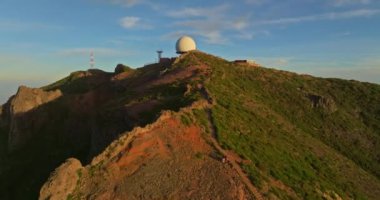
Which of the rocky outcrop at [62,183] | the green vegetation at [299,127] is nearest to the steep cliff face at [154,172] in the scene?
the rocky outcrop at [62,183]

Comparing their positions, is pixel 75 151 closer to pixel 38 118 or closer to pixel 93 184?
pixel 38 118

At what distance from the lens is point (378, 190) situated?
40938mm

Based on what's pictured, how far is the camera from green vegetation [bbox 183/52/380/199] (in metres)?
34.5

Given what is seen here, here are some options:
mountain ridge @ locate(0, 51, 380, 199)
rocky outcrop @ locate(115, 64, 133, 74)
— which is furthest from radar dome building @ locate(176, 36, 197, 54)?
rocky outcrop @ locate(115, 64, 133, 74)

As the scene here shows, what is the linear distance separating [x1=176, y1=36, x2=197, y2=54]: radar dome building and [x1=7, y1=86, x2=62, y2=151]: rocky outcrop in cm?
1855

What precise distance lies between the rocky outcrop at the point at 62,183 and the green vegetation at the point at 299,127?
10818 millimetres

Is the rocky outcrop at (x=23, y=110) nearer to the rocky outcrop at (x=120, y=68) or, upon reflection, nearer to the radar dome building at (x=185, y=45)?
the rocky outcrop at (x=120, y=68)

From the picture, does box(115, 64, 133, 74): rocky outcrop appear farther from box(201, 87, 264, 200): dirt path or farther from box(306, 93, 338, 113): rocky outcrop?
box(201, 87, 264, 200): dirt path

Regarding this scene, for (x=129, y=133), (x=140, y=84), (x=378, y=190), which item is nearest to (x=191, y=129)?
(x=129, y=133)

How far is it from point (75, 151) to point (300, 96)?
94.1 feet

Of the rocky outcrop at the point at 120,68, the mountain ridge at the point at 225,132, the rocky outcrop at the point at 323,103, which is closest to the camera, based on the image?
the mountain ridge at the point at 225,132

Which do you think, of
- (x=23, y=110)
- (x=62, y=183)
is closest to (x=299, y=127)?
(x=62, y=183)

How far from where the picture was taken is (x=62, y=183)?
25.9 meters

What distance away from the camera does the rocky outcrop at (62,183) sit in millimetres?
25500
